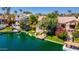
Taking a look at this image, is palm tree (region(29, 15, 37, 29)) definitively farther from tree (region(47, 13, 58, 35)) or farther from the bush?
the bush

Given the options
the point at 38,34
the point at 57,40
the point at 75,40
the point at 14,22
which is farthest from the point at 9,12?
the point at 75,40

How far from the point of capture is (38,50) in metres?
2.21

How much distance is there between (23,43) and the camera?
2.22 metres

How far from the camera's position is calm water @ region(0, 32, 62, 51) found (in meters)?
2.21

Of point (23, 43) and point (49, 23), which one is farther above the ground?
point (49, 23)

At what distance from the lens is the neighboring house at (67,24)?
2202mm

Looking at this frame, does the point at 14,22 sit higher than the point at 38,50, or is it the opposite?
the point at 14,22

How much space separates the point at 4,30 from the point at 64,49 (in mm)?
545

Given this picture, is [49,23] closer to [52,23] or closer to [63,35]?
[52,23]

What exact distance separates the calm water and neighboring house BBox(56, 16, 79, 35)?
5.5 inches

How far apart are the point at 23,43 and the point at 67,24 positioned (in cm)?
42

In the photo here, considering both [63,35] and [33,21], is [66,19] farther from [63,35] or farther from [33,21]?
[33,21]

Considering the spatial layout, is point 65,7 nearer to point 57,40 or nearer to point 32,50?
point 57,40

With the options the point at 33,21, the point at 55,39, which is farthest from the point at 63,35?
the point at 33,21
